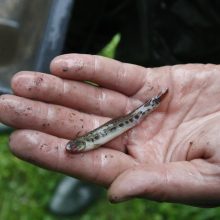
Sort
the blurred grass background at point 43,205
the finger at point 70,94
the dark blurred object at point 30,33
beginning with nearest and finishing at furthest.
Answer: the finger at point 70,94, the dark blurred object at point 30,33, the blurred grass background at point 43,205

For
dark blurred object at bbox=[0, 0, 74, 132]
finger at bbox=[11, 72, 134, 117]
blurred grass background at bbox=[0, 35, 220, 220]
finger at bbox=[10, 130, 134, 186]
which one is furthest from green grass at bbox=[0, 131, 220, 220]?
finger at bbox=[10, 130, 134, 186]

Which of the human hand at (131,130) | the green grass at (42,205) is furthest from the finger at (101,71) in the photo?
the green grass at (42,205)

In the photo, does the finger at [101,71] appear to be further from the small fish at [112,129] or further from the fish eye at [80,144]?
the fish eye at [80,144]

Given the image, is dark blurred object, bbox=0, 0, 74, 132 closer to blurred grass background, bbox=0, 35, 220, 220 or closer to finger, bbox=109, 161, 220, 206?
blurred grass background, bbox=0, 35, 220, 220

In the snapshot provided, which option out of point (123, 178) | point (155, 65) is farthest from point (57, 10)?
point (123, 178)

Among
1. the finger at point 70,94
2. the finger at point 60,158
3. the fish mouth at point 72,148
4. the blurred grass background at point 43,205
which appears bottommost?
the blurred grass background at point 43,205

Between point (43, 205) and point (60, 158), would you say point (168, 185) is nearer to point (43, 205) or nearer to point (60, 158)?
point (60, 158)
